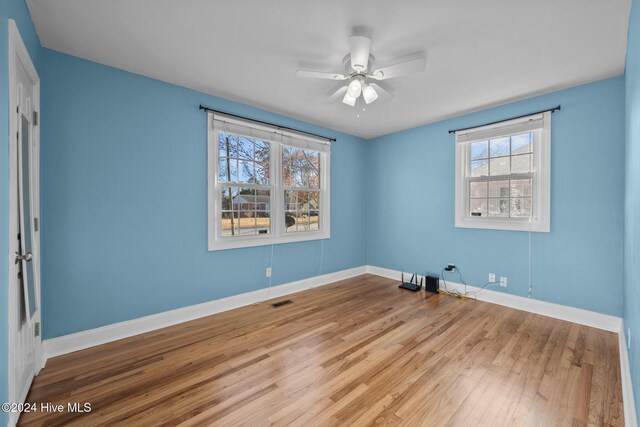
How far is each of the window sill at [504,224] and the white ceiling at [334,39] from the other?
1.53 meters

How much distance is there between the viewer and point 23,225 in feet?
5.91

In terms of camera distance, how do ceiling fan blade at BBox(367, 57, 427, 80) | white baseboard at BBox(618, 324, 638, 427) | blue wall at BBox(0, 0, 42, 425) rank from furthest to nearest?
1. ceiling fan blade at BBox(367, 57, 427, 80)
2. white baseboard at BBox(618, 324, 638, 427)
3. blue wall at BBox(0, 0, 42, 425)

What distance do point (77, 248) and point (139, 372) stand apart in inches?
48.8

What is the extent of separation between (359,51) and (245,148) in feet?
6.63

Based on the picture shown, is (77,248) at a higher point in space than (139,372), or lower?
higher

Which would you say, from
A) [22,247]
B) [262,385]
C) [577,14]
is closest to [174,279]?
[22,247]

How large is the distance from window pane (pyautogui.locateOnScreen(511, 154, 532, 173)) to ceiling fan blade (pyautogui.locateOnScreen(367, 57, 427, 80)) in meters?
2.15

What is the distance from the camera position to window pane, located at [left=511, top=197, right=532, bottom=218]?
3385 mm

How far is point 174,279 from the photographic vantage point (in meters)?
2.98

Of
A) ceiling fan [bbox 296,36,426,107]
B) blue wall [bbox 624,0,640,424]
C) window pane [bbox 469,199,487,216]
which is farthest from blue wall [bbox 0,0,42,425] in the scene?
window pane [bbox 469,199,487,216]

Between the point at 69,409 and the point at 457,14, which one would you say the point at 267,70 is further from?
the point at 69,409

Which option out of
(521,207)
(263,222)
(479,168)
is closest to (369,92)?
(263,222)

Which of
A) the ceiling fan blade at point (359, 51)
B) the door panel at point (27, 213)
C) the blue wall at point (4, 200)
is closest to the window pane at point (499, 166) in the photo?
the ceiling fan blade at point (359, 51)

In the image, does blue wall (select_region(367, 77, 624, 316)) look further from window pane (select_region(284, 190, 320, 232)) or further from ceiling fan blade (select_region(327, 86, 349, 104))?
ceiling fan blade (select_region(327, 86, 349, 104))
